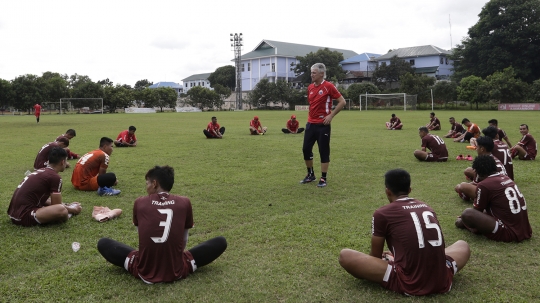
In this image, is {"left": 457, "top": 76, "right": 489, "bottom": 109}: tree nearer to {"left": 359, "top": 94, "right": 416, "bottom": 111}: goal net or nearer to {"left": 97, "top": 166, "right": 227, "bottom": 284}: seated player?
{"left": 359, "top": 94, "right": 416, "bottom": 111}: goal net

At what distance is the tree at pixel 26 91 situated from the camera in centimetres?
6612

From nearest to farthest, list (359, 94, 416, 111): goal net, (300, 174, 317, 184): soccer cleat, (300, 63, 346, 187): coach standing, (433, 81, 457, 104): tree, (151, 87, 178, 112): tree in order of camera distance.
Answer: (300, 63, 346, 187): coach standing → (300, 174, 317, 184): soccer cleat → (359, 94, 416, 111): goal net → (433, 81, 457, 104): tree → (151, 87, 178, 112): tree

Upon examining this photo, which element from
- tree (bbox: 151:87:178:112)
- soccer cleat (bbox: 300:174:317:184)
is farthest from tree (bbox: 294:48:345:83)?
soccer cleat (bbox: 300:174:317:184)

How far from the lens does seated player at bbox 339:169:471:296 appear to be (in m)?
4.05

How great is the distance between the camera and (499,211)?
570 centimetres

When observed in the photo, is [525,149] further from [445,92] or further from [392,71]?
[392,71]

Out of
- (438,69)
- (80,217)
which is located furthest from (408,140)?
(438,69)

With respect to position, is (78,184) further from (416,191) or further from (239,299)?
(416,191)

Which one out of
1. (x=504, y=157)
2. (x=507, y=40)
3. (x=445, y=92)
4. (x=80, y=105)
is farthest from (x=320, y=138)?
(x=507, y=40)

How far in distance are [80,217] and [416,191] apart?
21.0 ft

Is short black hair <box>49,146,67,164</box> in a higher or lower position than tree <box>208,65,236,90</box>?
lower

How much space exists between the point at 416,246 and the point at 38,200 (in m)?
5.46

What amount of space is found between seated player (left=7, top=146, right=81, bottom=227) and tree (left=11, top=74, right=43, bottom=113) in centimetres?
6891

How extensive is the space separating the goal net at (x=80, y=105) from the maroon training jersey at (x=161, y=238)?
70.1 metres
